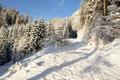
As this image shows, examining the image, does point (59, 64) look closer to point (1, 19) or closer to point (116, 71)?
point (116, 71)

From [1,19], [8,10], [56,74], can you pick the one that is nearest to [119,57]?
[56,74]

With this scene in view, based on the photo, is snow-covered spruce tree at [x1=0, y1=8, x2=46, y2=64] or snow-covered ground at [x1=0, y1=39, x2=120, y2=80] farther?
snow-covered spruce tree at [x1=0, y1=8, x2=46, y2=64]

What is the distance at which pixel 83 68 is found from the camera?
1961 centimetres

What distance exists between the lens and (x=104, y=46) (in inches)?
1065

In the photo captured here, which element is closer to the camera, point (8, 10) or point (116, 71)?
point (116, 71)

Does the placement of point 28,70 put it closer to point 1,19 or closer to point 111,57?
point 111,57

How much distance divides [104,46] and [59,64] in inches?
316

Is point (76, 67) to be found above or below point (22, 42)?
above

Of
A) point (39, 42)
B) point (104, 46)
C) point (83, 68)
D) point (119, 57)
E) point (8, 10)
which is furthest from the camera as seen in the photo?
point (8, 10)

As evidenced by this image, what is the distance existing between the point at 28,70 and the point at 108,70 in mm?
6407

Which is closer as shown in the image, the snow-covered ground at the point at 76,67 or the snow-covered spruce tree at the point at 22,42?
Result: the snow-covered ground at the point at 76,67

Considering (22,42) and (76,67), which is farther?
(22,42)

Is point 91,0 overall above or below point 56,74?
above

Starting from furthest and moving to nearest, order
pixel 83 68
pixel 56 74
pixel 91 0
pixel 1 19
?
pixel 1 19 < pixel 91 0 < pixel 83 68 < pixel 56 74
